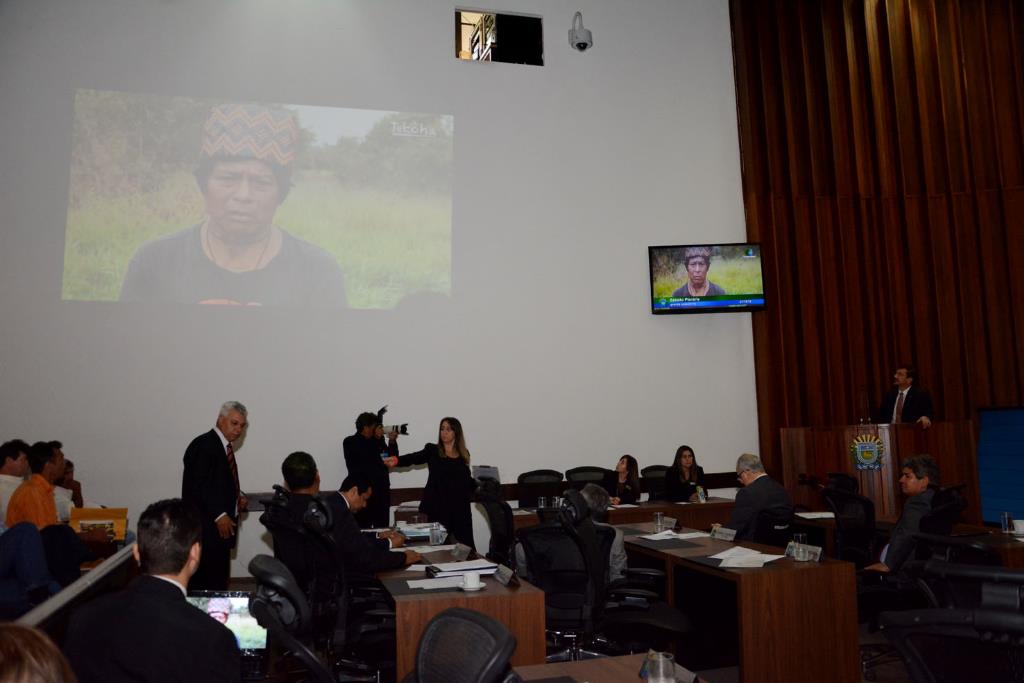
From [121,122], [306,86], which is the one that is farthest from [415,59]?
[121,122]

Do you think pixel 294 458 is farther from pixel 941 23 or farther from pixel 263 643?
pixel 941 23

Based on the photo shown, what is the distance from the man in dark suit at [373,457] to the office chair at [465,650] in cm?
462

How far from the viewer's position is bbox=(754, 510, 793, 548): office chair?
4719 mm

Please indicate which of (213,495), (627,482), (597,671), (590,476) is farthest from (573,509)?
(590,476)

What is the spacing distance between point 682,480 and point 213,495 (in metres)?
4.41

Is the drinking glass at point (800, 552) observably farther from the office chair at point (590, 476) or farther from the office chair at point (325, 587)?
the office chair at point (590, 476)

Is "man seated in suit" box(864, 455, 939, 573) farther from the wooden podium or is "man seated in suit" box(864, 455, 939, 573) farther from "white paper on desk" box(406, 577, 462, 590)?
"white paper on desk" box(406, 577, 462, 590)

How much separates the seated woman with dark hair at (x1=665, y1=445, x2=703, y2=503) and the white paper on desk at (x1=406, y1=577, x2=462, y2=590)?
167 inches

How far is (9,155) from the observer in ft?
24.1

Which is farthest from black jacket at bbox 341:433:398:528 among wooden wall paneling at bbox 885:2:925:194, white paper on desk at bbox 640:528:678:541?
wooden wall paneling at bbox 885:2:925:194

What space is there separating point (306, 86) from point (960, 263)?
303 inches

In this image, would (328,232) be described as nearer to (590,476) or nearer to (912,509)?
(590,476)

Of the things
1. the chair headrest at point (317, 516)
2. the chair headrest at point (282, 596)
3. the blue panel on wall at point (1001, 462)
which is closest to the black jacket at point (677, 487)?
the blue panel on wall at point (1001, 462)

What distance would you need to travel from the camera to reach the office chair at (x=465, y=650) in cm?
165
